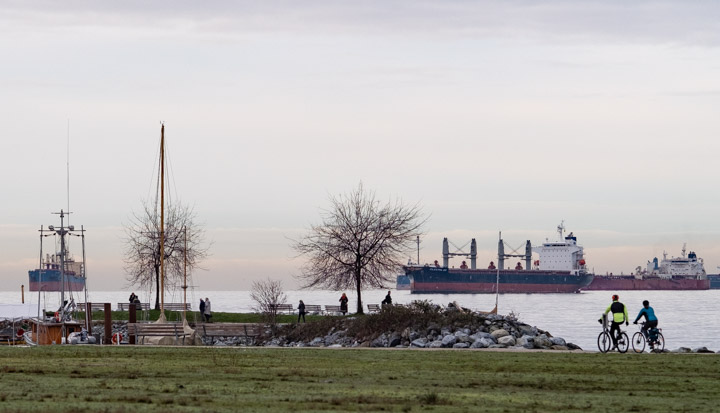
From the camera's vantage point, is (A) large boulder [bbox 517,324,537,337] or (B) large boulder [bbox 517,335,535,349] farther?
(A) large boulder [bbox 517,324,537,337]

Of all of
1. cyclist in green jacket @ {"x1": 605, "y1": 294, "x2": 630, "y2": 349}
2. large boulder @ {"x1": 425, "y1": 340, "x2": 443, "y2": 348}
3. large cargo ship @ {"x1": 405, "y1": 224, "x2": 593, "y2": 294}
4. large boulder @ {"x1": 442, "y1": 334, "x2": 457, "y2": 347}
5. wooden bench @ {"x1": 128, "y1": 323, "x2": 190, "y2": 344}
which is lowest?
large boulder @ {"x1": 425, "y1": 340, "x2": 443, "y2": 348}

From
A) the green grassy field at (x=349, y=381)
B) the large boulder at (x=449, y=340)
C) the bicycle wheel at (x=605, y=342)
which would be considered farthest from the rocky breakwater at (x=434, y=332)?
the green grassy field at (x=349, y=381)

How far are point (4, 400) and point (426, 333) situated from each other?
24760mm

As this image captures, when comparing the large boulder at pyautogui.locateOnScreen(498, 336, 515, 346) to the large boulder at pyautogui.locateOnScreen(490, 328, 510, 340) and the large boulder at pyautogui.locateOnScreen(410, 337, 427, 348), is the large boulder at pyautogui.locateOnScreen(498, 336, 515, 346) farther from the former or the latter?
the large boulder at pyautogui.locateOnScreen(410, 337, 427, 348)

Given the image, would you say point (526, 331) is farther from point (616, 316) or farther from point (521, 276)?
point (521, 276)

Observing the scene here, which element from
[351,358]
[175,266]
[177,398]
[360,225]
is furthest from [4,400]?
[175,266]

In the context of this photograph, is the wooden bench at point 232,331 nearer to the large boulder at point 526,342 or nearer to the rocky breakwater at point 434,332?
the rocky breakwater at point 434,332

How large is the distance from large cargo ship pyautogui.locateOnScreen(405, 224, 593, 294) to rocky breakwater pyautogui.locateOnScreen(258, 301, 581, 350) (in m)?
122

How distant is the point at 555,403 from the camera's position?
15.8 meters

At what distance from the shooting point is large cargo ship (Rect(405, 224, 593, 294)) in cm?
17725

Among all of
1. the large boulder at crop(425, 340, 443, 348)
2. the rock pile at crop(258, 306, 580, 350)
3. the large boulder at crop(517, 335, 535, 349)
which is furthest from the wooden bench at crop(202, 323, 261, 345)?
the large boulder at crop(517, 335, 535, 349)

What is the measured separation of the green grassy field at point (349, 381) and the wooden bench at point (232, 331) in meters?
19.8

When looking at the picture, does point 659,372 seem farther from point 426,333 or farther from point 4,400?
point 426,333

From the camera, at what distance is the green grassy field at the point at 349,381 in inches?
600
